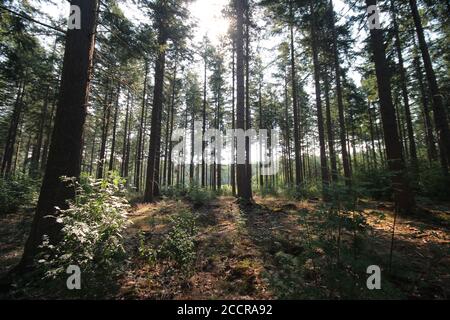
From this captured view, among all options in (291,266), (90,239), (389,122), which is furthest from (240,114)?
(90,239)

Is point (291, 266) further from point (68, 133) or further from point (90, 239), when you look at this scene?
point (68, 133)

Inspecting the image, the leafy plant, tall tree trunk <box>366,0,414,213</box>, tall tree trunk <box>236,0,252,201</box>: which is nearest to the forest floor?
the leafy plant

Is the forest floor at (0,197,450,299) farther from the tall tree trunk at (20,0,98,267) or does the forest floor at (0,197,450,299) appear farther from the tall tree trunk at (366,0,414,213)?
the tall tree trunk at (20,0,98,267)

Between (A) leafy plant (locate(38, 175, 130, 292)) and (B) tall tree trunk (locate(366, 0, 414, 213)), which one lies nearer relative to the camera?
(A) leafy plant (locate(38, 175, 130, 292))

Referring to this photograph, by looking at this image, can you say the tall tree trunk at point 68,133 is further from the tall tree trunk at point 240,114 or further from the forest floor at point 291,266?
the tall tree trunk at point 240,114

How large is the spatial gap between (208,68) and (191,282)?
21.9m

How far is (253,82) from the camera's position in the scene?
24.4 metres

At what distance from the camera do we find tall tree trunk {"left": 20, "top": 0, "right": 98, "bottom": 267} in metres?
4.42

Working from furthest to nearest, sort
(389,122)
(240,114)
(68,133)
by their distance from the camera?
(240,114)
(389,122)
(68,133)

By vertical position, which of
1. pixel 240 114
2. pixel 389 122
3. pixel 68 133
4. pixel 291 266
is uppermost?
pixel 240 114

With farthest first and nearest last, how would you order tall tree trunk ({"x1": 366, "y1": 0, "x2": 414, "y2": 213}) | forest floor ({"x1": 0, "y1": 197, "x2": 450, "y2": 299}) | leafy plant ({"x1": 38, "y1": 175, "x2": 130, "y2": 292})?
tall tree trunk ({"x1": 366, "y1": 0, "x2": 414, "y2": 213})
leafy plant ({"x1": 38, "y1": 175, "x2": 130, "y2": 292})
forest floor ({"x1": 0, "y1": 197, "x2": 450, "y2": 299})

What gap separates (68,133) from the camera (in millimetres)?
4789
